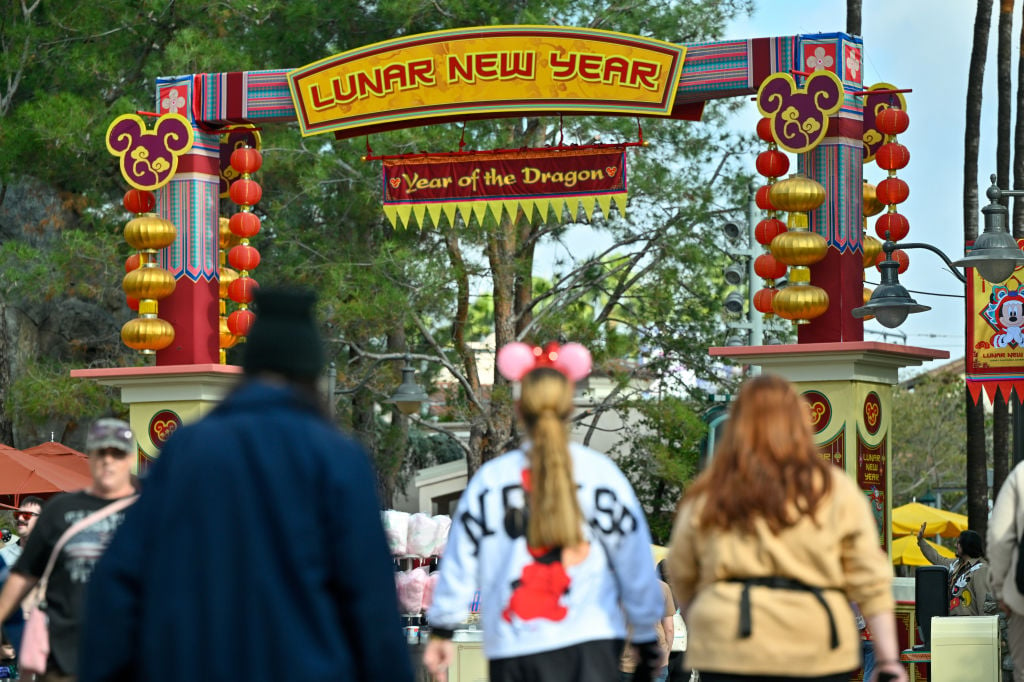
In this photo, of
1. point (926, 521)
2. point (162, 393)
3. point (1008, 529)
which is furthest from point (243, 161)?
point (926, 521)

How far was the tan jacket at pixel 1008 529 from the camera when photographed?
6.70m

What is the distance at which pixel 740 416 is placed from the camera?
5078mm

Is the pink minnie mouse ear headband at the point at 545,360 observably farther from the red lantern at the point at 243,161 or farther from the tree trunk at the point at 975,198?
the tree trunk at the point at 975,198

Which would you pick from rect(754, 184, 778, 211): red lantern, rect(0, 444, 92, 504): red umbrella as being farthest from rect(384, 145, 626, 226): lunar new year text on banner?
rect(0, 444, 92, 504): red umbrella

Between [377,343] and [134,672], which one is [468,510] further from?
[377,343]

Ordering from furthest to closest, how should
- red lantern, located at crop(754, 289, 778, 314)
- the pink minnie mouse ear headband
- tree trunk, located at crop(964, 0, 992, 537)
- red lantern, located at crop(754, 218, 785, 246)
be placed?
tree trunk, located at crop(964, 0, 992, 537) → red lantern, located at crop(754, 218, 785, 246) → red lantern, located at crop(754, 289, 778, 314) → the pink minnie mouse ear headband

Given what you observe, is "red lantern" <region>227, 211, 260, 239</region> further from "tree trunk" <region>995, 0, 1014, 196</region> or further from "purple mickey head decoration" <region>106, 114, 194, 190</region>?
"tree trunk" <region>995, 0, 1014, 196</region>

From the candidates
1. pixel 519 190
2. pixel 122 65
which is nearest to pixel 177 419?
pixel 519 190

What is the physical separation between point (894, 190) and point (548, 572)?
1018 cm

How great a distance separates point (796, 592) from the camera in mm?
5016

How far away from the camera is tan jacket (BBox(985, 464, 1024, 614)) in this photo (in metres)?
6.70

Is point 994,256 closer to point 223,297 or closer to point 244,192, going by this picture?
point 244,192

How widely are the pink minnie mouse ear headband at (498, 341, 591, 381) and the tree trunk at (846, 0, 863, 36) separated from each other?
1746cm

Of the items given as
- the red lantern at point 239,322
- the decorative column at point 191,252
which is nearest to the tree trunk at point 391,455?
A: the red lantern at point 239,322
